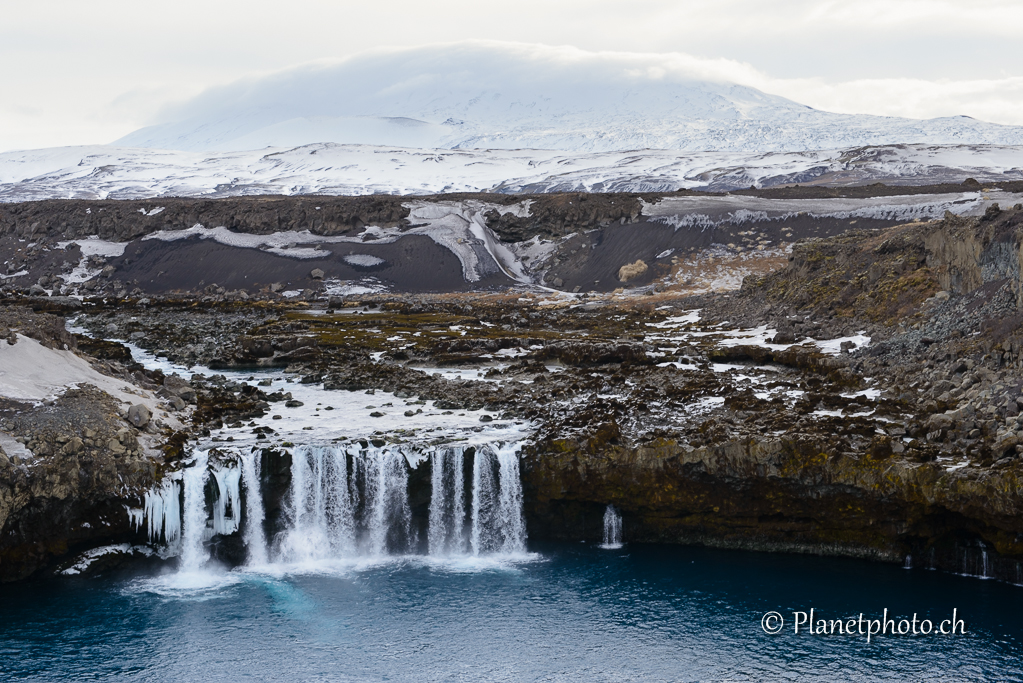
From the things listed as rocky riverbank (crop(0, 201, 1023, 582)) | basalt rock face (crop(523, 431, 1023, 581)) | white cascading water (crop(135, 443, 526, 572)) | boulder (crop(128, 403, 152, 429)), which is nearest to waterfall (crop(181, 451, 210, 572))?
white cascading water (crop(135, 443, 526, 572))

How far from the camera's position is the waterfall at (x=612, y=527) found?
106 ft

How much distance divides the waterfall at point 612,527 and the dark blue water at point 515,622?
112cm

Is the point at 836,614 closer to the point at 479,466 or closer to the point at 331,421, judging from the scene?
the point at 479,466

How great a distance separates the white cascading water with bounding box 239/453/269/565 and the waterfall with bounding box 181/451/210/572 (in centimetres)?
144

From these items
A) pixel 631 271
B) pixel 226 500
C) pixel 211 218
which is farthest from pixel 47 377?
pixel 211 218

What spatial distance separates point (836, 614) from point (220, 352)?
136ft

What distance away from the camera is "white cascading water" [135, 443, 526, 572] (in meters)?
31.7

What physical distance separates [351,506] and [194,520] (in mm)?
5742

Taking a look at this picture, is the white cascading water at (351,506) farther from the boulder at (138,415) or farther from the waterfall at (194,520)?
the boulder at (138,415)

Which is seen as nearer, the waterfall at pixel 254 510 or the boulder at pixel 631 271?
the waterfall at pixel 254 510

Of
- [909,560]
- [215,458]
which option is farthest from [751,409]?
[215,458]

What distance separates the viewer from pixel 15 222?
12769 centimetres

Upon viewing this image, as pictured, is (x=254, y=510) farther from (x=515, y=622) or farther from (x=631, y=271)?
(x=631, y=271)

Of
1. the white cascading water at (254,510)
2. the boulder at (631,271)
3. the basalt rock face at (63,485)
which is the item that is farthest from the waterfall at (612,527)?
the boulder at (631,271)
